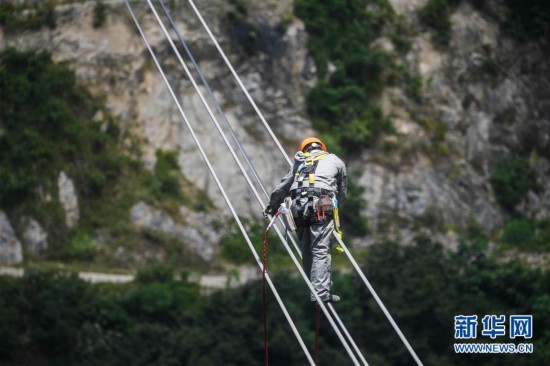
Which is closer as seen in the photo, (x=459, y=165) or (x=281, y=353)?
(x=281, y=353)

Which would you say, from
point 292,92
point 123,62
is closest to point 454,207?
point 292,92

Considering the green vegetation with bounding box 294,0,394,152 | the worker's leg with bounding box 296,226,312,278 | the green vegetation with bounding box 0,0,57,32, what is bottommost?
the green vegetation with bounding box 294,0,394,152

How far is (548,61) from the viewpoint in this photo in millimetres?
34125

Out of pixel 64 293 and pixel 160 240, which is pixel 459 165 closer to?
pixel 160 240

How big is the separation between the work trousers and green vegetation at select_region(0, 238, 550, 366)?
1282cm

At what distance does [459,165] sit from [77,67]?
458 inches

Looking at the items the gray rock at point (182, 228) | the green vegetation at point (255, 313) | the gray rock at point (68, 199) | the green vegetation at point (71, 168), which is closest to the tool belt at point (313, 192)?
the green vegetation at point (255, 313)

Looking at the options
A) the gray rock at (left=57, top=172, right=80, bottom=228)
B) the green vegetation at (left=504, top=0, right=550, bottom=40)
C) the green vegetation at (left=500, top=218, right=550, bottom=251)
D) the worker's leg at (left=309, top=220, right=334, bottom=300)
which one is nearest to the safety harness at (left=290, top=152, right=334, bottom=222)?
the worker's leg at (left=309, top=220, right=334, bottom=300)

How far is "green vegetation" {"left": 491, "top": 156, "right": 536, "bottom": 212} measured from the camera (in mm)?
30688

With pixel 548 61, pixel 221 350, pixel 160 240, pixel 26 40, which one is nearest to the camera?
pixel 221 350

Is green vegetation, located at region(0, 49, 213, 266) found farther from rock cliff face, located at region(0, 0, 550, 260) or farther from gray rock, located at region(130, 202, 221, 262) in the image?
rock cliff face, located at region(0, 0, 550, 260)

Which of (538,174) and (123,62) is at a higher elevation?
(123,62)

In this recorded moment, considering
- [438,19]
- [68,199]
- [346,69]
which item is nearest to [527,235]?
[346,69]

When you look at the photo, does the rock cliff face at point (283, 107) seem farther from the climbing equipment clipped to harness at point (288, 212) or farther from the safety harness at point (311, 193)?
the safety harness at point (311, 193)
